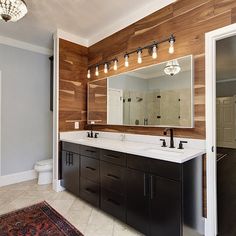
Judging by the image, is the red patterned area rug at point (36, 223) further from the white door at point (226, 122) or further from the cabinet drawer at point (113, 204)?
the white door at point (226, 122)

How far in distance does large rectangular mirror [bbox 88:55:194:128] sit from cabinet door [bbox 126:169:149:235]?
2.56 ft

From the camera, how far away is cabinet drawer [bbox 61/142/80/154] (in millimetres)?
2656

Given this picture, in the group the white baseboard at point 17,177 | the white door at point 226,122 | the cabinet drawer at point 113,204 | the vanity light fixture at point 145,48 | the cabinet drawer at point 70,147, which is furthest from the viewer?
the white door at point 226,122

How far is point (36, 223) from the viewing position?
2.07m

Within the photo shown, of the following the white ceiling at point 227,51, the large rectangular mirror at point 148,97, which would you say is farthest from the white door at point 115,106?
the white ceiling at point 227,51

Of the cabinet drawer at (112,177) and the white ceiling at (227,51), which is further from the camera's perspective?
the white ceiling at (227,51)

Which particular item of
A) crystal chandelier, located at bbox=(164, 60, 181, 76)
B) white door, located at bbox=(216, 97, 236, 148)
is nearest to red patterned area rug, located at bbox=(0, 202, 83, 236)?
crystal chandelier, located at bbox=(164, 60, 181, 76)

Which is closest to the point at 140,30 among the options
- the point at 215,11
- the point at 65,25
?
Result: the point at 215,11

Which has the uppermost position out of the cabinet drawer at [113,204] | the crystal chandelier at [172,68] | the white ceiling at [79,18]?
the white ceiling at [79,18]

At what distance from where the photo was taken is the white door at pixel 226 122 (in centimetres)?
602

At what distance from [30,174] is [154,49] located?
3305mm

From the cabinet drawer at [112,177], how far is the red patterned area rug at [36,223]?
0.57m

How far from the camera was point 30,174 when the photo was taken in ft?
11.7

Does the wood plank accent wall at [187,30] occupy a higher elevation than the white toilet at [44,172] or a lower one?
higher
